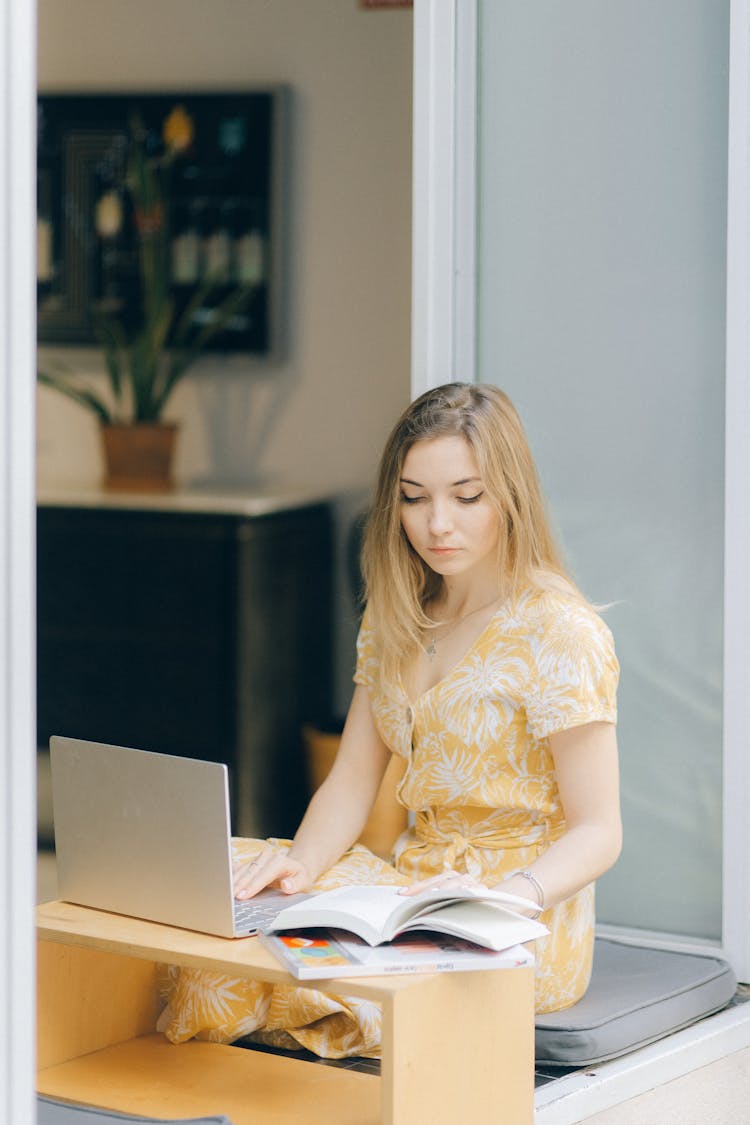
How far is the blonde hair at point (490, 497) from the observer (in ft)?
8.49

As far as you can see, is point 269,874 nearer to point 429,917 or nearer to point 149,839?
point 149,839

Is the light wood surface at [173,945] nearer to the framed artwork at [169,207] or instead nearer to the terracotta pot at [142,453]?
the terracotta pot at [142,453]

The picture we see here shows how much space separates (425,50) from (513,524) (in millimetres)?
1056

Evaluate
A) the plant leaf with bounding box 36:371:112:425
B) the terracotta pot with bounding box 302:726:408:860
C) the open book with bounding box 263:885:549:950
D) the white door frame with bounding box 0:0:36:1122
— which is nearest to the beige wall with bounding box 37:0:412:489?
the plant leaf with bounding box 36:371:112:425

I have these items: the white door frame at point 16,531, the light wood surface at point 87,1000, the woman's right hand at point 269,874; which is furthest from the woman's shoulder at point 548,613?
the white door frame at point 16,531

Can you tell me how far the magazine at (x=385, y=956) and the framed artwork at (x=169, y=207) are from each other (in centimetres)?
286

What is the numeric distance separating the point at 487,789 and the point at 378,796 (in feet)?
4.25

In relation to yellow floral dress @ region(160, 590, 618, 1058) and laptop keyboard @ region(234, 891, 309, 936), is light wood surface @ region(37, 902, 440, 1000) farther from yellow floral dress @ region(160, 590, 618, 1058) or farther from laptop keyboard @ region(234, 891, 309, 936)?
yellow floral dress @ region(160, 590, 618, 1058)

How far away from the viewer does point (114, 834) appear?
7.55ft

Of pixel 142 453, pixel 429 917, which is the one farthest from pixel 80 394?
pixel 429 917

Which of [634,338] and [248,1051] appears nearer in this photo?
[248,1051]

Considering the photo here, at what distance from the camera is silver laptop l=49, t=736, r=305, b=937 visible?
7.08 ft

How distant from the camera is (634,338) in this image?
3.20 m

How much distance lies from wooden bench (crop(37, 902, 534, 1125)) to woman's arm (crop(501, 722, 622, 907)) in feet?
0.94
